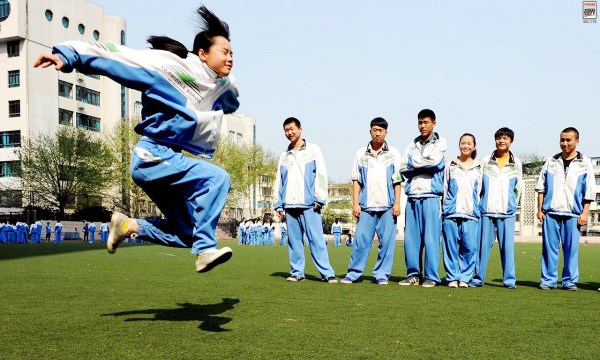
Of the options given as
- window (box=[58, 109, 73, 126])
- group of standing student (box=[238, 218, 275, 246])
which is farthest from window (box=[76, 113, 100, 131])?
group of standing student (box=[238, 218, 275, 246])

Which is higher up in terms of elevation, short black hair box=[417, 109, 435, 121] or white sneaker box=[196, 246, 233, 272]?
short black hair box=[417, 109, 435, 121]

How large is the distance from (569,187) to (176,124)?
18.8ft

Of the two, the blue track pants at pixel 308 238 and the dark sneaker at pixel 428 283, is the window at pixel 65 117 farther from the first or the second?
the dark sneaker at pixel 428 283

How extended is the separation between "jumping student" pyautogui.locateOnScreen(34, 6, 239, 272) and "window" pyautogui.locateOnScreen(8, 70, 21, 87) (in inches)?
2035

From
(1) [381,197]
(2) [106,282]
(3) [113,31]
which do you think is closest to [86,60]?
(2) [106,282]

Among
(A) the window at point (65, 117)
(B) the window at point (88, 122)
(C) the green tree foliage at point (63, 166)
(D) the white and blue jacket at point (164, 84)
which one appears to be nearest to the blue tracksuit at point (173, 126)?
(D) the white and blue jacket at point (164, 84)

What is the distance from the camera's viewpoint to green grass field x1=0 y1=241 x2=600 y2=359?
12.0 ft

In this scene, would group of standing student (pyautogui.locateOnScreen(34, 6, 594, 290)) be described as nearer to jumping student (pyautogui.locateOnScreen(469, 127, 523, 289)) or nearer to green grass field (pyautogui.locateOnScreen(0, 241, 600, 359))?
jumping student (pyautogui.locateOnScreen(469, 127, 523, 289))

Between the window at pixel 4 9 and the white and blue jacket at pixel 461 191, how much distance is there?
50.8m

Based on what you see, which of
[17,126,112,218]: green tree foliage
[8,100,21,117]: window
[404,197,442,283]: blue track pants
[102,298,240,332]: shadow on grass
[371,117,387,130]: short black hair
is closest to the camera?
[102,298,240,332]: shadow on grass

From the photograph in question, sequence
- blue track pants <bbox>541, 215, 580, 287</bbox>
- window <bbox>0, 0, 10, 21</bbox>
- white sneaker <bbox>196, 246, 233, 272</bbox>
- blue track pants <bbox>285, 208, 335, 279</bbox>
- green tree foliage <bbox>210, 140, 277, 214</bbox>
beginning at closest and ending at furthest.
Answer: white sneaker <bbox>196, 246, 233, 272</bbox> → blue track pants <bbox>541, 215, 580, 287</bbox> → blue track pants <bbox>285, 208, 335, 279</bbox> → window <bbox>0, 0, 10, 21</bbox> → green tree foliage <bbox>210, 140, 277, 214</bbox>

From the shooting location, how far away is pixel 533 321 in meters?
4.82

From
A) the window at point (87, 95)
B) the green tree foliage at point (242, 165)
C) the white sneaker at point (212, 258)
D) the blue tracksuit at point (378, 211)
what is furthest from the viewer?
the window at point (87, 95)

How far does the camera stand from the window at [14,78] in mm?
50500
